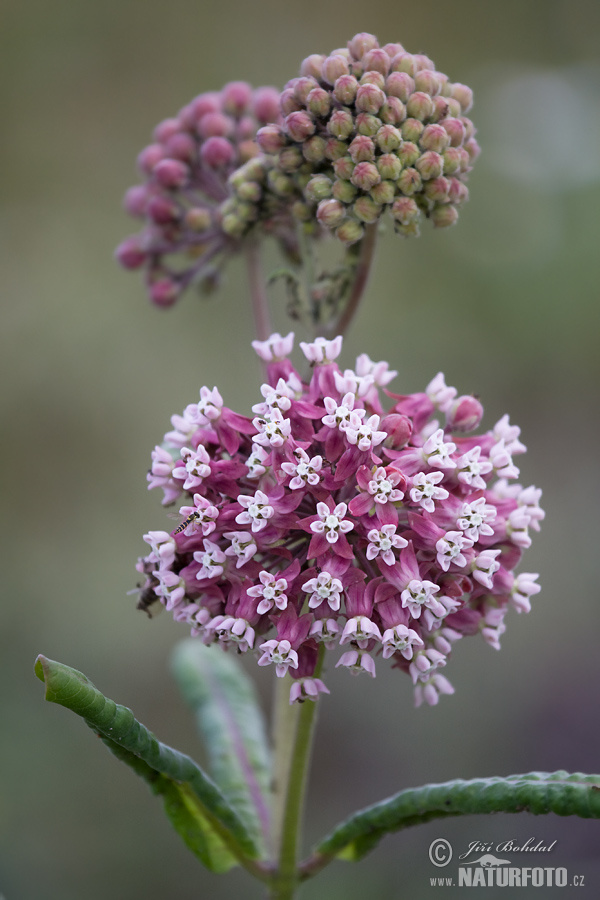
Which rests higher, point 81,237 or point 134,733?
point 81,237

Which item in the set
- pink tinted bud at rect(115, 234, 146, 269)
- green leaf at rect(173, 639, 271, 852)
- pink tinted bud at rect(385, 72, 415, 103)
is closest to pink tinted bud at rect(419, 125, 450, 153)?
pink tinted bud at rect(385, 72, 415, 103)

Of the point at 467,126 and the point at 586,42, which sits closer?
the point at 467,126

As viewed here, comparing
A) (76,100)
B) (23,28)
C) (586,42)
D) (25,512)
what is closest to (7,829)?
(25,512)

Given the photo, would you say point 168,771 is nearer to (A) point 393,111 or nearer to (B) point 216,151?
(A) point 393,111

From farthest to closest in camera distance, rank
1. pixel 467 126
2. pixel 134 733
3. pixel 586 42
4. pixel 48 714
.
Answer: pixel 586 42 < pixel 48 714 < pixel 467 126 < pixel 134 733

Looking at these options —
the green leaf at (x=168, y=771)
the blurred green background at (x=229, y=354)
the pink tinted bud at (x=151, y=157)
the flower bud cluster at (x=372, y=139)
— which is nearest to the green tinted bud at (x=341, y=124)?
the flower bud cluster at (x=372, y=139)

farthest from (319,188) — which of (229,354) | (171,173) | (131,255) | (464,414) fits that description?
(229,354)

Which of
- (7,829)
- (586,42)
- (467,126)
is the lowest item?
(7,829)

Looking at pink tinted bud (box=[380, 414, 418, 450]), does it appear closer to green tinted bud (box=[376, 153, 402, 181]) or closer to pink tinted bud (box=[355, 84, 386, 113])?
green tinted bud (box=[376, 153, 402, 181])

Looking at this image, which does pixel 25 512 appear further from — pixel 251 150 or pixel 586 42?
pixel 586 42
